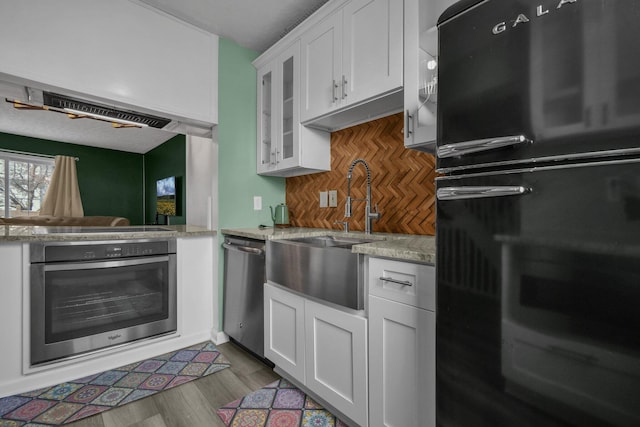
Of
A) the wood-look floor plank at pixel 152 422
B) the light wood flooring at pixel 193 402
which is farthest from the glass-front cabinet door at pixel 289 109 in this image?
the wood-look floor plank at pixel 152 422

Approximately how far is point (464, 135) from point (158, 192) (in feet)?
19.5

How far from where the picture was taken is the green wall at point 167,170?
4.74 m

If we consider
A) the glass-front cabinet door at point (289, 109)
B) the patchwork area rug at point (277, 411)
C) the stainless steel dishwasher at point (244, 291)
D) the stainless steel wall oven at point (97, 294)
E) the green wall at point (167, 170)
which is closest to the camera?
the patchwork area rug at point (277, 411)

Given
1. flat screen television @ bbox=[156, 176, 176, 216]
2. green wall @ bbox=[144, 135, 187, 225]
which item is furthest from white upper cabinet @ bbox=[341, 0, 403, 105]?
flat screen television @ bbox=[156, 176, 176, 216]

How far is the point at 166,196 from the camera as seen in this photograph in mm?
5219

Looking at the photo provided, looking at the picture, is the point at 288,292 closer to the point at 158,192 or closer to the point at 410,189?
the point at 410,189

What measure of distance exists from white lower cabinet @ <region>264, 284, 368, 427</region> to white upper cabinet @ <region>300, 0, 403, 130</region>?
1.23 m

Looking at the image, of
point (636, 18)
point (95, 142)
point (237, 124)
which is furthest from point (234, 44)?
point (95, 142)

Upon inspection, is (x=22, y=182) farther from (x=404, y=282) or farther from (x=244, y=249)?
(x=404, y=282)

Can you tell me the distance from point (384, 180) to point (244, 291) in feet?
4.36

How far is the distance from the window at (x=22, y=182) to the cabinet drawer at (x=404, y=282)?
6.95 meters

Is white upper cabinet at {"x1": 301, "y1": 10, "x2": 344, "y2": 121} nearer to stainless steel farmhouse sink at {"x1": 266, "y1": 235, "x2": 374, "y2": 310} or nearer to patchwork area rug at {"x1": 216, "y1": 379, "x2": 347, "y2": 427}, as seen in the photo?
stainless steel farmhouse sink at {"x1": 266, "y1": 235, "x2": 374, "y2": 310}

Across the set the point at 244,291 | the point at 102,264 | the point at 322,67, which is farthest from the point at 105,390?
the point at 322,67

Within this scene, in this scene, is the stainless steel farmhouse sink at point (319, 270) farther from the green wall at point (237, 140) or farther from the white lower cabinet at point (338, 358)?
the green wall at point (237, 140)
